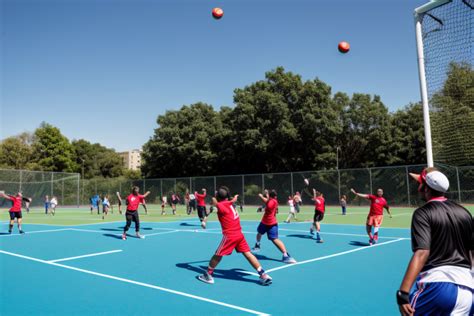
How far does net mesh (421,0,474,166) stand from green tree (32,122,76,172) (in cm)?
6152

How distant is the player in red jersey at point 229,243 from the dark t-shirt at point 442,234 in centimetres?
455

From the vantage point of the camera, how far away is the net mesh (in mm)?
6754

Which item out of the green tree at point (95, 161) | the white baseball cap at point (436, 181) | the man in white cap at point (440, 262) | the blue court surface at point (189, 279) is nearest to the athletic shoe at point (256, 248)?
the blue court surface at point (189, 279)

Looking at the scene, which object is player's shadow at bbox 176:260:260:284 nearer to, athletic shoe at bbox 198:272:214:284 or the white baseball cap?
athletic shoe at bbox 198:272:214:284

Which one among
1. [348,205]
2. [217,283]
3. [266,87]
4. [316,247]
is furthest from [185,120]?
[217,283]

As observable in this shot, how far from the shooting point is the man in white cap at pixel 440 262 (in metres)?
2.96

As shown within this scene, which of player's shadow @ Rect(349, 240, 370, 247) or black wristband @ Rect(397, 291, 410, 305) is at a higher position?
black wristband @ Rect(397, 291, 410, 305)

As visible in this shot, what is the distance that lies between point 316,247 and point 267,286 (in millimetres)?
5003

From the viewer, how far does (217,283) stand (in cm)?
752

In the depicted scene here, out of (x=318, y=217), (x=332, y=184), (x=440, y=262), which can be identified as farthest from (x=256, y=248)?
(x=332, y=184)

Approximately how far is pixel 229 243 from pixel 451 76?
5.27 metres

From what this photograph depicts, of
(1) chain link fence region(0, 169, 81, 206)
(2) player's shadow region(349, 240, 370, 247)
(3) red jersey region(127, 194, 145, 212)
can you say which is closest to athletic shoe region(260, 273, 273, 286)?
(2) player's shadow region(349, 240, 370, 247)

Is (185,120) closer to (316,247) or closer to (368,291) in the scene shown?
(316,247)

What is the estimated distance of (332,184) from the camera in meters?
34.6
